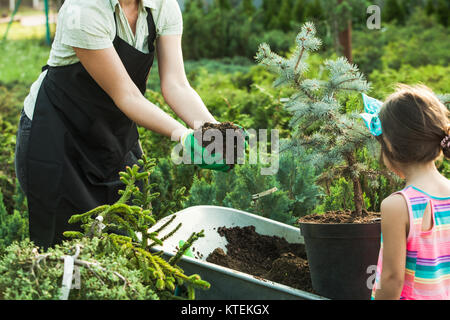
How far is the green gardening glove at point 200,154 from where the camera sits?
1632 mm

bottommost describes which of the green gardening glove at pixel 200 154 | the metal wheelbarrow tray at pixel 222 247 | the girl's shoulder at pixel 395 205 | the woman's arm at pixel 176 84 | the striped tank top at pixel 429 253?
the metal wheelbarrow tray at pixel 222 247

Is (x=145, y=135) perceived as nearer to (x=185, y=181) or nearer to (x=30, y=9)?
(x=185, y=181)

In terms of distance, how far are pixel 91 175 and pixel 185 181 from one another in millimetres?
1218

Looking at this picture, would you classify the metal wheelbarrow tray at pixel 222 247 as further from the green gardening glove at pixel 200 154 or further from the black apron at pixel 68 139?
the black apron at pixel 68 139

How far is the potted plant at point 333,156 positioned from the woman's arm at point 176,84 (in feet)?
1.45

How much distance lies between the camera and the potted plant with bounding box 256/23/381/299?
1647mm

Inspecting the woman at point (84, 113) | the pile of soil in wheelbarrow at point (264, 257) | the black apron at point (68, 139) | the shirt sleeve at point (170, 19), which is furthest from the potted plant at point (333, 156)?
the black apron at point (68, 139)

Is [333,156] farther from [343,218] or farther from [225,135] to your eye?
[225,135]

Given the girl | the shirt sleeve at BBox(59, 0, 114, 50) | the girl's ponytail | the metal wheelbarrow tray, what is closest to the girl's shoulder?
the girl

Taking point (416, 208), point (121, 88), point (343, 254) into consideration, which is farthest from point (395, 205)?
point (121, 88)

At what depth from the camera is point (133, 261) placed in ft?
4.36

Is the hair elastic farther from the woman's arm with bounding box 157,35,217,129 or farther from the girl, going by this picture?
the woman's arm with bounding box 157,35,217,129

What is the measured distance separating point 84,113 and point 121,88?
29cm

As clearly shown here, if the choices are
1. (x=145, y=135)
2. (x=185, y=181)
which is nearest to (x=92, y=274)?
(x=185, y=181)
